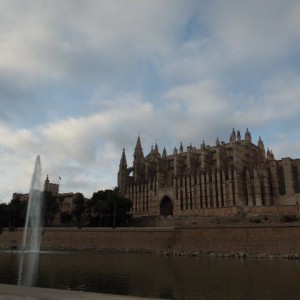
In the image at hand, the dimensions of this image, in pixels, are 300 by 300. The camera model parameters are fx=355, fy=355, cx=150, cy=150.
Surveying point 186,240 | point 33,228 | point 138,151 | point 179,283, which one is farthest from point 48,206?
point 179,283

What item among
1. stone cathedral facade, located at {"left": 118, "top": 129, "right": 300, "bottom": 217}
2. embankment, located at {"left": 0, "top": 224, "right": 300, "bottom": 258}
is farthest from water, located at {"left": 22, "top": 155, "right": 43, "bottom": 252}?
stone cathedral facade, located at {"left": 118, "top": 129, "right": 300, "bottom": 217}

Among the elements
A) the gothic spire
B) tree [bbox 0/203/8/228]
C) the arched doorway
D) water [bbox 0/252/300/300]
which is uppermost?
the gothic spire

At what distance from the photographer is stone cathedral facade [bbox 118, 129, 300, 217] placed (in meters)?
72.2

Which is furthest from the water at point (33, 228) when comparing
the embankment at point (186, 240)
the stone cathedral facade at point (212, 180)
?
the stone cathedral facade at point (212, 180)

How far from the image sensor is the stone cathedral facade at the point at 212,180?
72188mm

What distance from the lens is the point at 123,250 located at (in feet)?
170

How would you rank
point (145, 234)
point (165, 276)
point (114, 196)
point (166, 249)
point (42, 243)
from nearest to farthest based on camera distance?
point (165, 276), point (166, 249), point (145, 234), point (42, 243), point (114, 196)

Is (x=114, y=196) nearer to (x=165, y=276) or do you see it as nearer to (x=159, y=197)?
(x=159, y=197)

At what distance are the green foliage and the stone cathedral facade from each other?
17.2 metres

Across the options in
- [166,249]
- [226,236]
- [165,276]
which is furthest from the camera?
[166,249]

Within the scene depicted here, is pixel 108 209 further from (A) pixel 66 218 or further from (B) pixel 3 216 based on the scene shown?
(B) pixel 3 216

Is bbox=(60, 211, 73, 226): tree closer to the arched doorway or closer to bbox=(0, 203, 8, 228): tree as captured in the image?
bbox=(0, 203, 8, 228): tree

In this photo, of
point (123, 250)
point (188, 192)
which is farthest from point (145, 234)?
point (188, 192)

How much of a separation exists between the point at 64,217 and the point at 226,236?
1735 inches
